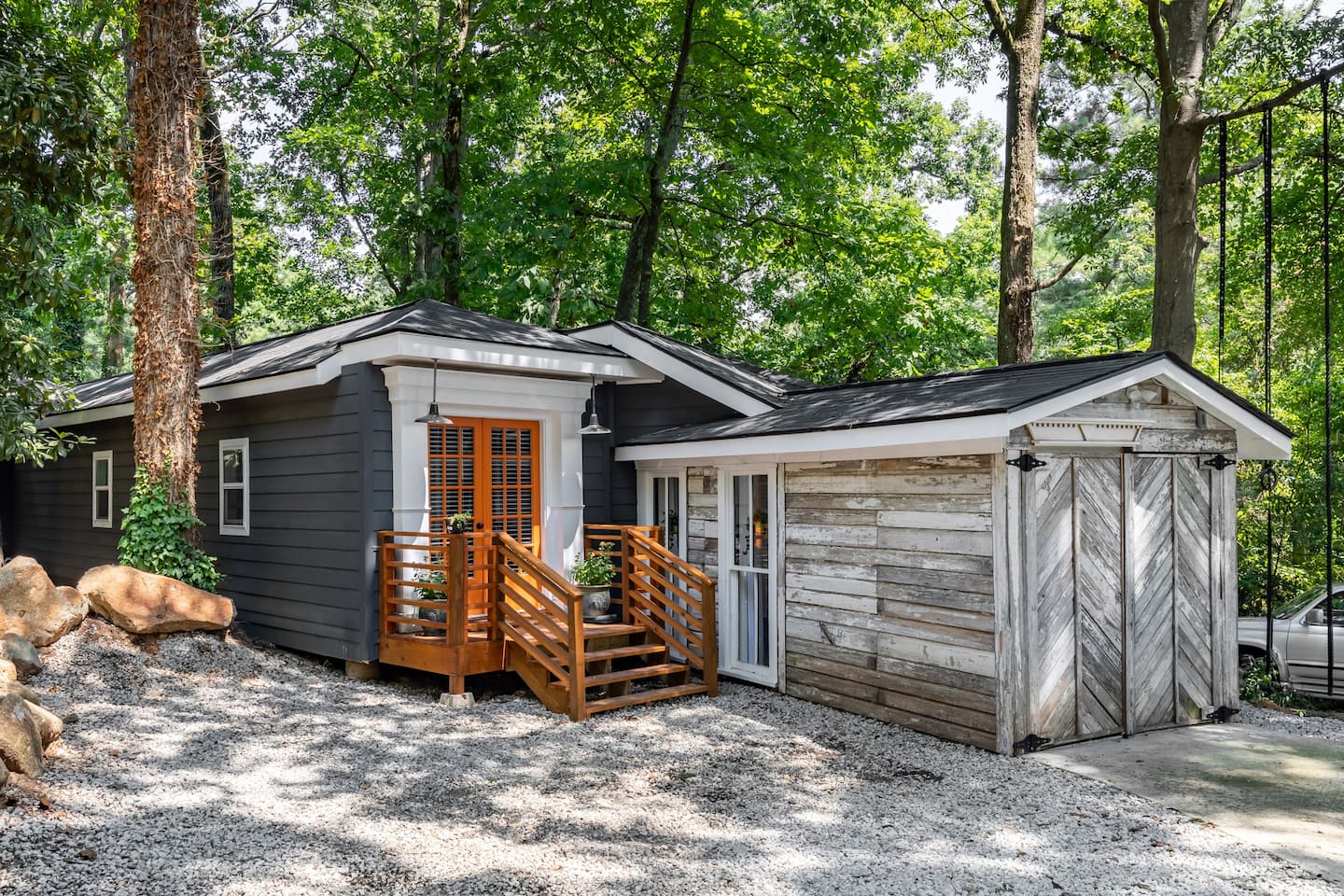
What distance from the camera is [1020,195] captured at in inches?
401

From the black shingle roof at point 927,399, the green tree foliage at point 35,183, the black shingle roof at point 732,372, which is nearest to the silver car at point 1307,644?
the black shingle roof at point 927,399

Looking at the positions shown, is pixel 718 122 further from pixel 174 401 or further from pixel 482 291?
pixel 174 401

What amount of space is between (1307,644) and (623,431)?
6549mm

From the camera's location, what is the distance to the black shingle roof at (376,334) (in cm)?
817

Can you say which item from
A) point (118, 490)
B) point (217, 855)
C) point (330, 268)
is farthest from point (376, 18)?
point (217, 855)

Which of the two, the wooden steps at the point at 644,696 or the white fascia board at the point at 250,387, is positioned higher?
the white fascia board at the point at 250,387

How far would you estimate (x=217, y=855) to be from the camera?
4.25 metres

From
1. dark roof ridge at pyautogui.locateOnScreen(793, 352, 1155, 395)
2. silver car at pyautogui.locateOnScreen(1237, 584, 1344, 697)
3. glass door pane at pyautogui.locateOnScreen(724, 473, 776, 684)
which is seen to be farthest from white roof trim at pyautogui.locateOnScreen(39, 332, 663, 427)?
silver car at pyautogui.locateOnScreen(1237, 584, 1344, 697)

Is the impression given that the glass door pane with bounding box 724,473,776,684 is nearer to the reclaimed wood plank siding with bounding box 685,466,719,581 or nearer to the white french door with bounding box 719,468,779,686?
the white french door with bounding box 719,468,779,686

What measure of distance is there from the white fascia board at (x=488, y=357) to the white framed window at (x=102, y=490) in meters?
5.84

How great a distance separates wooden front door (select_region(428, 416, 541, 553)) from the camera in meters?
8.49

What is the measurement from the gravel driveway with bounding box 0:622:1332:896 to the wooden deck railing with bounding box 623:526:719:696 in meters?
0.70

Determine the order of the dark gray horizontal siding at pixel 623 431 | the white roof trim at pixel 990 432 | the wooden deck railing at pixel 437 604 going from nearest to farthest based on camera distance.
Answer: the white roof trim at pixel 990 432 < the wooden deck railing at pixel 437 604 < the dark gray horizontal siding at pixel 623 431

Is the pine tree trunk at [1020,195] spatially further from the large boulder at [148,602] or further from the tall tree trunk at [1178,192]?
the large boulder at [148,602]
